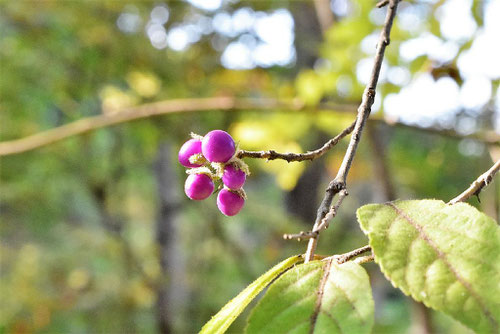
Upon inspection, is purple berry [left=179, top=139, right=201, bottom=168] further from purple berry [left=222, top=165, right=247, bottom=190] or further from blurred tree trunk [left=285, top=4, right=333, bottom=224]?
blurred tree trunk [left=285, top=4, right=333, bottom=224]

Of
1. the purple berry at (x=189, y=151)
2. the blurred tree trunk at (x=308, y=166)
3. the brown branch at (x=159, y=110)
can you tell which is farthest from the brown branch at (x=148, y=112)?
the blurred tree trunk at (x=308, y=166)

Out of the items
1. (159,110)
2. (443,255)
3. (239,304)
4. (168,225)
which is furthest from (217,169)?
(168,225)

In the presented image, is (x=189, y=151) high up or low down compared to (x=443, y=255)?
up

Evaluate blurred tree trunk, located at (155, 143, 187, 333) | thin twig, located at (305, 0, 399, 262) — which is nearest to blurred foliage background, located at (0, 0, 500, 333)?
blurred tree trunk, located at (155, 143, 187, 333)

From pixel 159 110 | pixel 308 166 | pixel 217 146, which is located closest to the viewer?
pixel 217 146

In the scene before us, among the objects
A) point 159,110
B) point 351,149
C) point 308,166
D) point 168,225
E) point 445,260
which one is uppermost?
point 308,166

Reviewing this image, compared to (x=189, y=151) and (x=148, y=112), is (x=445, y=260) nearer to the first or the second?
(x=189, y=151)

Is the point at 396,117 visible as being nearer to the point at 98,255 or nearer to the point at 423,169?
the point at 423,169
